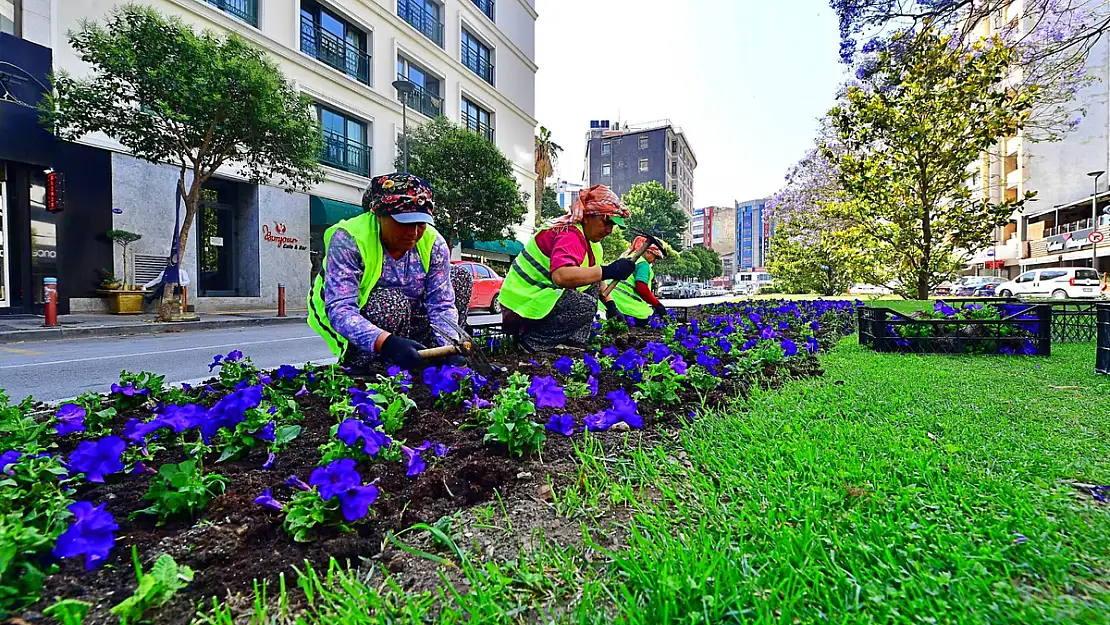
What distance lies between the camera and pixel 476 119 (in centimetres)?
2636

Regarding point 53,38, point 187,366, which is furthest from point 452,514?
point 53,38

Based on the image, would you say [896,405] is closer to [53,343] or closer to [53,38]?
[53,343]

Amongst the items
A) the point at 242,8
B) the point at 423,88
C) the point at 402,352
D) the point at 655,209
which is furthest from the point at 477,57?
the point at 655,209

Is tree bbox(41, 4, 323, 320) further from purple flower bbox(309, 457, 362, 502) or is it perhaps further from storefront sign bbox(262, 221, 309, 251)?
purple flower bbox(309, 457, 362, 502)

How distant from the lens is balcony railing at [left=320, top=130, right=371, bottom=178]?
18656 mm

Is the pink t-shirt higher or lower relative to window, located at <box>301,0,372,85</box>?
lower

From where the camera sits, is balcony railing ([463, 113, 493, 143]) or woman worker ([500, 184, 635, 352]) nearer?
woman worker ([500, 184, 635, 352])

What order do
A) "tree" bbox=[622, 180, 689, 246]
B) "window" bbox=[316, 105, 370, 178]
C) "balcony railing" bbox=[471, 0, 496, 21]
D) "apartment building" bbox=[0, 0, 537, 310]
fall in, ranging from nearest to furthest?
1. "apartment building" bbox=[0, 0, 537, 310]
2. "window" bbox=[316, 105, 370, 178]
3. "balcony railing" bbox=[471, 0, 496, 21]
4. "tree" bbox=[622, 180, 689, 246]

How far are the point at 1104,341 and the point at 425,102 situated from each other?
23023 millimetres

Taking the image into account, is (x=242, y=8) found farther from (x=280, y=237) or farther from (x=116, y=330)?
(x=116, y=330)

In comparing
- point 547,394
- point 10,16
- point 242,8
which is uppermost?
point 242,8

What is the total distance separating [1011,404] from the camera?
8.49ft

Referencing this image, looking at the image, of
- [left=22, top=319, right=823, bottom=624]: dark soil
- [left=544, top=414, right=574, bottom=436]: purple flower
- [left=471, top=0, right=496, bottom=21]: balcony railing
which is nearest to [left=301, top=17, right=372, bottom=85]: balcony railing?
[left=471, top=0, right=496, bottom=21]: balcony railing

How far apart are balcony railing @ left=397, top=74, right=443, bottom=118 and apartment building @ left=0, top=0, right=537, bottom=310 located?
7 cm
